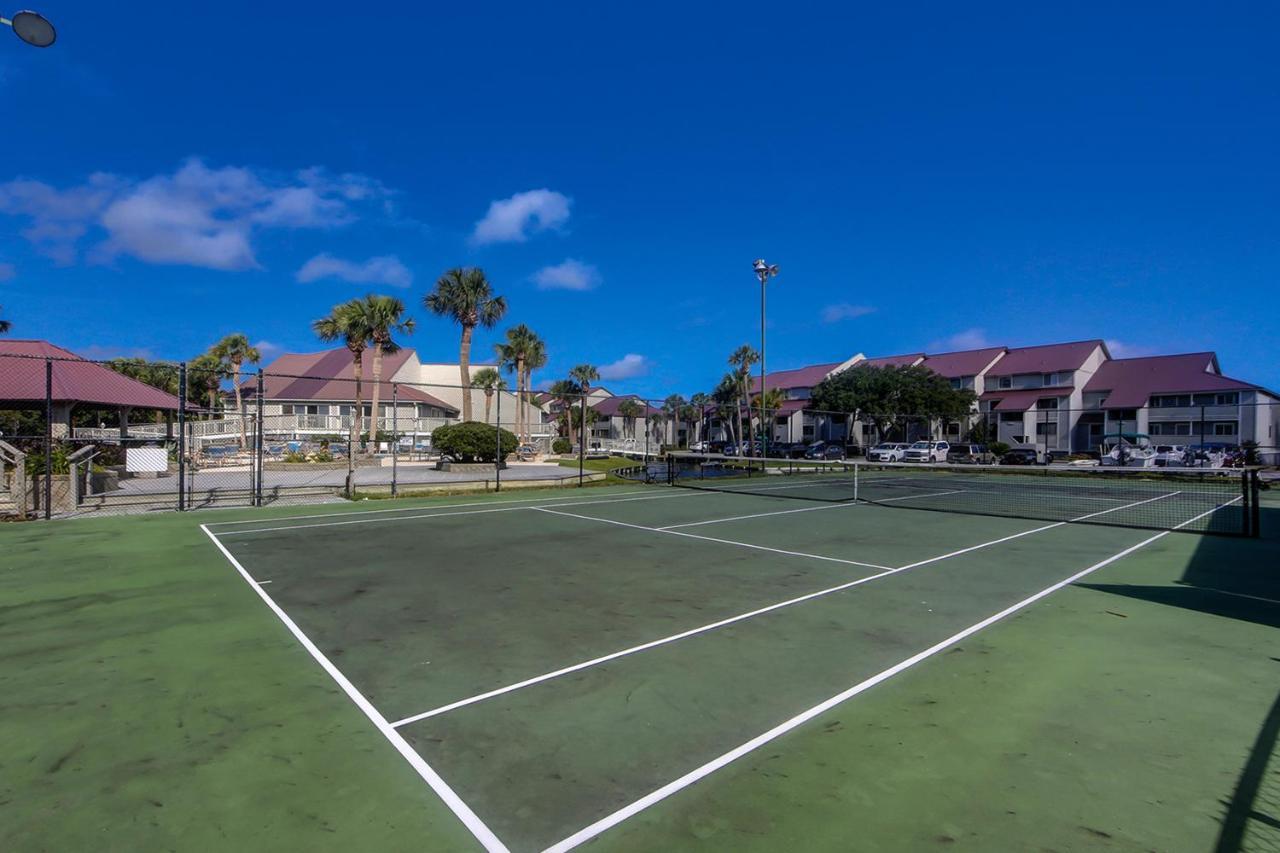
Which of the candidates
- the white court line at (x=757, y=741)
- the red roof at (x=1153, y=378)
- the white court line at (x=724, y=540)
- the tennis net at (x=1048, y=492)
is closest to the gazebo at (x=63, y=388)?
the white court line at (x=724, y=540)

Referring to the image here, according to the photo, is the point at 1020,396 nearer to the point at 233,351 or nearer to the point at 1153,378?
the point at 1153,378

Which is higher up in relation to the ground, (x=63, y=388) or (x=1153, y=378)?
(x=1153, y=378)

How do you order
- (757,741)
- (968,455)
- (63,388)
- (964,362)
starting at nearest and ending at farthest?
(757,741) → (63,388) → (968,455) → (964,362)

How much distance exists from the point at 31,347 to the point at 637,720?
1099 inches

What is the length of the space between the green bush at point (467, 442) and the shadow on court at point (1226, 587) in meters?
23.1

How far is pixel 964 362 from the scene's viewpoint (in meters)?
64.2

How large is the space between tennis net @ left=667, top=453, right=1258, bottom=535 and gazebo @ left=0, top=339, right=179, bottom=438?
760 inches

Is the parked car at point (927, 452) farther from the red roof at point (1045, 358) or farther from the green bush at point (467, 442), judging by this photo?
the green bush at point (467, 442)

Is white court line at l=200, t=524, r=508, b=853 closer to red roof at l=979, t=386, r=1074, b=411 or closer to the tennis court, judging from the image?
the tennis court

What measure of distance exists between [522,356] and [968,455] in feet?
121

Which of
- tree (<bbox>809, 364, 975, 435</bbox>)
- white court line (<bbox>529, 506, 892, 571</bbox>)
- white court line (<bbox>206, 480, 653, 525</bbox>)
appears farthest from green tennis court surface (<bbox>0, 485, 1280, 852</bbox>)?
tree (<bbox>809, 364, 975, 435</bbox>)

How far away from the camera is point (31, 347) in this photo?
21.9 m

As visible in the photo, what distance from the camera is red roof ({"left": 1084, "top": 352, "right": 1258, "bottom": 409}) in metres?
47.4

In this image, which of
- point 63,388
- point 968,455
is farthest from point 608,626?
point 968,455
